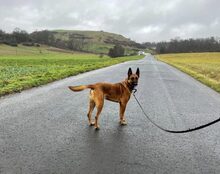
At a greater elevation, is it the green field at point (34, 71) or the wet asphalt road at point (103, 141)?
the wet asphalt road at point (103, 141)

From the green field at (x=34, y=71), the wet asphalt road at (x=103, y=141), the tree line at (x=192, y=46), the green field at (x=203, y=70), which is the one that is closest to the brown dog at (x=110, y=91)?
the wet asphalt road at (x=103, y=141)

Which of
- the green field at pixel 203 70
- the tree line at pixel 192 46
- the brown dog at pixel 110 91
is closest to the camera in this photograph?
the brown dog at pixel 110 91

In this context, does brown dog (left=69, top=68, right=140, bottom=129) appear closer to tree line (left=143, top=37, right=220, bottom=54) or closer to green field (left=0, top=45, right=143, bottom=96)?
green field (left=0, top=45, right=143, bottom=96)

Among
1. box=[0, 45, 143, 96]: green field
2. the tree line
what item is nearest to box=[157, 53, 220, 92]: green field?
box=[0, 45, 143, 96]: green field

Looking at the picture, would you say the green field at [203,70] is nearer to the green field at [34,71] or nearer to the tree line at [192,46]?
the green field at [34,71]

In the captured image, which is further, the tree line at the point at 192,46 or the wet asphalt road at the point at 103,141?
the tree line at the point at 192,46

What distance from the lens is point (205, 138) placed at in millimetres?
6887

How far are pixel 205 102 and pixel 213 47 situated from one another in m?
148

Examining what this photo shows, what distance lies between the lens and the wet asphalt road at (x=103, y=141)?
4.97 metres

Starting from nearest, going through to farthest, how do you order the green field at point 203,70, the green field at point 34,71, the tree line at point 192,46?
the green field at point 34,71 → the green field at point 203,70 → the tree line at point 192,46

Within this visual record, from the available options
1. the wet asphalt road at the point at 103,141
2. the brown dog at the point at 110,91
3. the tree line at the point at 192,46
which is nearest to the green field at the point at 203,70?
the wet asphalt road at the point at 103,141

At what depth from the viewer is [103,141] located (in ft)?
20.7

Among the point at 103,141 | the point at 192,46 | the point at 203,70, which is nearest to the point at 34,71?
the point at 203,70

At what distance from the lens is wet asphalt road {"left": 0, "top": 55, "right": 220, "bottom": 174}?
4.97 metres
